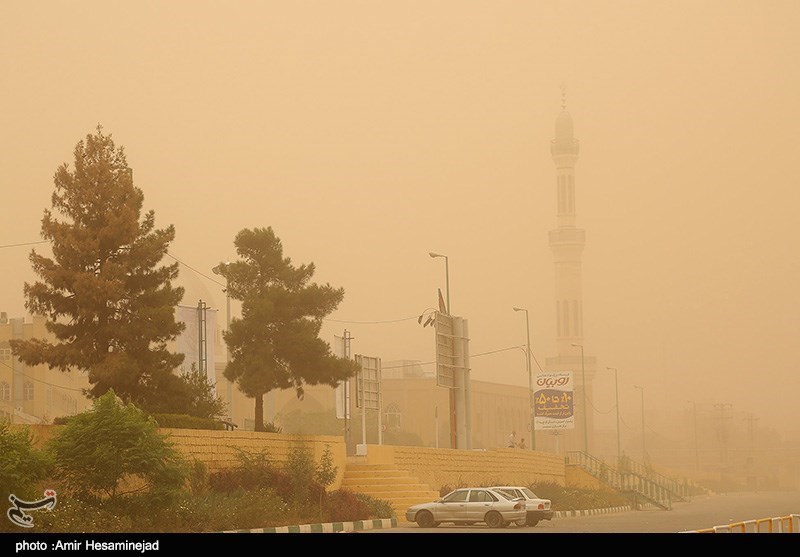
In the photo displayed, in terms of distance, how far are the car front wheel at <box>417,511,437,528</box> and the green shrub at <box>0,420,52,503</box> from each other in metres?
12.2

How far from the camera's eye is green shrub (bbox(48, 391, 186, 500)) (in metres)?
27.1

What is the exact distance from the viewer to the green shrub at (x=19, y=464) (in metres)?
24.6

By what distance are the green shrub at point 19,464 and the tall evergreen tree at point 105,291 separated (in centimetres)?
617

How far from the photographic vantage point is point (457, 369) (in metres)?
55.2

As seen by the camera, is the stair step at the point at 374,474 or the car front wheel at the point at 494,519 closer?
the car front wheel at the point at 494,519

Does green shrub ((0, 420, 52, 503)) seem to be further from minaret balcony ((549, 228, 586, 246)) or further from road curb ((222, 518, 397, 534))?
minaret balcony ((549, 228, 586, 246))

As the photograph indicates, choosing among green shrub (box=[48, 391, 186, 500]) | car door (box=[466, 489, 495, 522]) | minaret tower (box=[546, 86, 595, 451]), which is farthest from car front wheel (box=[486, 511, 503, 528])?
minaret tower (box=[546, 86, 595, 451])

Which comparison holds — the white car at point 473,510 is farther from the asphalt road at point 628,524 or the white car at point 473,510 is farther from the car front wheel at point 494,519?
the asphalt road at point 628,524

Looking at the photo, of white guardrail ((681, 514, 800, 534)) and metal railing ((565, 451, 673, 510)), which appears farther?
metal railing ((565, 451, 673, 510))

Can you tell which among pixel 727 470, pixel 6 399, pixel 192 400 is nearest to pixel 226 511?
Result: pixel 192 400

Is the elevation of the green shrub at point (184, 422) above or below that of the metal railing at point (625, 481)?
above

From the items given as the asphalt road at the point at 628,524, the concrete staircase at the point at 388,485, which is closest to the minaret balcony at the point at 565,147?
the asphalt road at the point at 628,524

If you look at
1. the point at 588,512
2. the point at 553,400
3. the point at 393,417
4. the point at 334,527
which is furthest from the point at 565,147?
the point at 334,527

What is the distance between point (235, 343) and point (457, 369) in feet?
55.7
